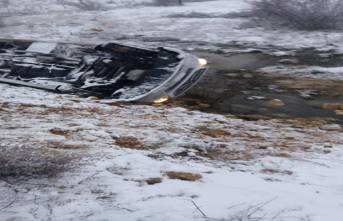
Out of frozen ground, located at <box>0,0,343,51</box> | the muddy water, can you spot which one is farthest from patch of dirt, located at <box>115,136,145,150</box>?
frozen ground, located at <box>0,0,343,51</box>

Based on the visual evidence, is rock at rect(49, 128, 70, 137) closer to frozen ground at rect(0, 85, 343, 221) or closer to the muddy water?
frozen ground at rect(0, 85, 343, 221)

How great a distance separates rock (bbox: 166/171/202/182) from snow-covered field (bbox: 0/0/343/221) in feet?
0.06

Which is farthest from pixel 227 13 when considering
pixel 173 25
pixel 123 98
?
pixel 123 98

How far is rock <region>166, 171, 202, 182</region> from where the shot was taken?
451 cm

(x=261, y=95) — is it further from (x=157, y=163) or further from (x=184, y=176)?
(x=184, y=176)

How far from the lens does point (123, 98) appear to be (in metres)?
8.17

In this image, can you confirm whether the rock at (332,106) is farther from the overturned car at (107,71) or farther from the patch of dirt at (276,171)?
the patch of dirt at (276,171)

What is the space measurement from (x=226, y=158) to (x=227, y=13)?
1419cm

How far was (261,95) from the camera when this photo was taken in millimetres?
8664

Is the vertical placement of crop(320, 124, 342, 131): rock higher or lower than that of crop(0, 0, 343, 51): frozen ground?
lower

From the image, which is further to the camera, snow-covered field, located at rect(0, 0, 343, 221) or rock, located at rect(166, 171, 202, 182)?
rock, located at rect(166, 171, 202, 182)

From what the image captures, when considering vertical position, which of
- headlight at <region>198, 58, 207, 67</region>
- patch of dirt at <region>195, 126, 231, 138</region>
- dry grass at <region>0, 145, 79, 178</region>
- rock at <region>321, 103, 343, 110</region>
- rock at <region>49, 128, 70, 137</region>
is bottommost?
rock at <region>321, 103, 343, 110</region>

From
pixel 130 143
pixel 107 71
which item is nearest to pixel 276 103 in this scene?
pixel 107 71

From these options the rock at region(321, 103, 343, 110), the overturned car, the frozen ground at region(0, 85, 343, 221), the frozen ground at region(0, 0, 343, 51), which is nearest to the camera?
the frozen ground at region(0, 85, 343, 221)
